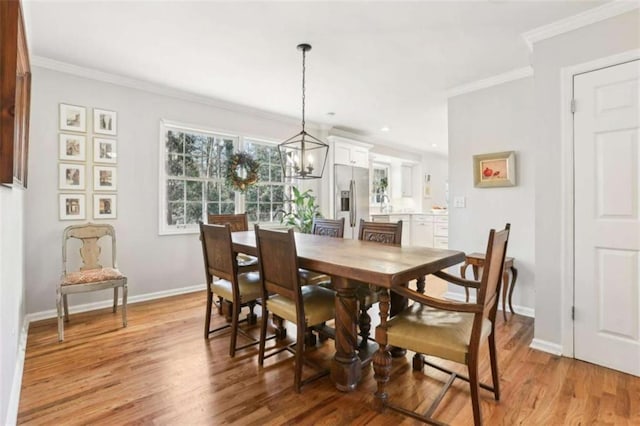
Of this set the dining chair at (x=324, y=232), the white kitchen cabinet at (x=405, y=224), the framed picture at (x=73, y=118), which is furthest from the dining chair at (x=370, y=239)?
the white kitchen cabinet at (x=405, y=224)

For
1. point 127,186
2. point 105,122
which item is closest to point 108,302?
point 127,186

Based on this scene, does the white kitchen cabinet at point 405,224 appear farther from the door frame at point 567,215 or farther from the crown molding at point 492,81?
the door frame at point 567,215

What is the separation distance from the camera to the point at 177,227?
13.0 ft

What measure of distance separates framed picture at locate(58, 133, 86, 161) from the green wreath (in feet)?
4.99

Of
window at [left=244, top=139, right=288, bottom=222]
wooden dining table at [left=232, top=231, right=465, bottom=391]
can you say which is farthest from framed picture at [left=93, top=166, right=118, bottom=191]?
wooden dining table at [left=232, top=231, right=465, bottom=391]

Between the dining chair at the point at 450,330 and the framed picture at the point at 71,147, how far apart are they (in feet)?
11.0

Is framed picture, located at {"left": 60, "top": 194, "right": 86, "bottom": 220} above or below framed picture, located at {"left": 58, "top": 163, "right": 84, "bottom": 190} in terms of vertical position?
below

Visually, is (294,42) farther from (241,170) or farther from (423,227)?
(423,227)

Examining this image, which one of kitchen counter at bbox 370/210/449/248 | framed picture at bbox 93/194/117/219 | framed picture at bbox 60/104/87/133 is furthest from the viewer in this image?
kitchen counter at bbox 370/210/449/248

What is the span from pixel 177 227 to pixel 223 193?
75 centimetres

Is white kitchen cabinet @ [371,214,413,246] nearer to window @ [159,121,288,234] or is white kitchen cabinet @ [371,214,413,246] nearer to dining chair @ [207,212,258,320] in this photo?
window @ [159,121,288,234]

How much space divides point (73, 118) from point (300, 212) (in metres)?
2.88

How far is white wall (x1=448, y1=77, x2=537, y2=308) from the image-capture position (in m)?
3.24

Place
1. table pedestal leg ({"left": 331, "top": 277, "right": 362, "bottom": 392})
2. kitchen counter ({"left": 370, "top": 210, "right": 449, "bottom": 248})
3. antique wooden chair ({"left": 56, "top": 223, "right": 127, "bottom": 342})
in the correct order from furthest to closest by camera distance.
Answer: kitchen counter ({"left": 370, "top": 210, "right": 449, "bottom": 248}) → antique wooden chair ({"left": 56, "top": 223, "right": 127, "bottom": 342}) → table pedestal leg ({"left": 331, "top": 277, "right": 362, "bottom": 392})
